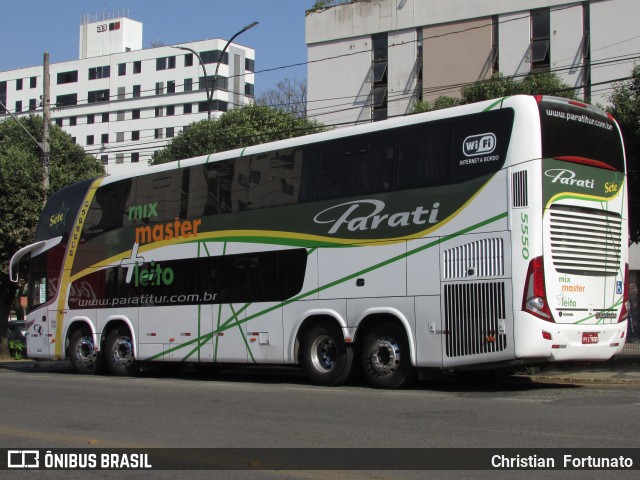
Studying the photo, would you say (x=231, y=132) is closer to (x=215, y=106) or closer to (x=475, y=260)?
(x=475, y=260)

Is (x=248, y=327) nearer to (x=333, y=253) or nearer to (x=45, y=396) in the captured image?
(x=333, y=253)

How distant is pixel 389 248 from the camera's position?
44.8 feet

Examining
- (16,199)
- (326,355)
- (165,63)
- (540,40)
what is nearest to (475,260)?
(326,355)

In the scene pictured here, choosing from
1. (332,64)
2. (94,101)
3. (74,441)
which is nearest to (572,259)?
(74,441)

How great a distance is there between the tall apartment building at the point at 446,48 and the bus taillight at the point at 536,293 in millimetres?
24171

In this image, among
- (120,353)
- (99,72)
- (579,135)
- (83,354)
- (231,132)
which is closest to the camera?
(579,135)

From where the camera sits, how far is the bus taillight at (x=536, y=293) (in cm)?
1191

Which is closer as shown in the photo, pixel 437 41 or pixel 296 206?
pixel 296 206

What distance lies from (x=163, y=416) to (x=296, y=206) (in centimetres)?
548

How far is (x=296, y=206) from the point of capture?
15.0 metres

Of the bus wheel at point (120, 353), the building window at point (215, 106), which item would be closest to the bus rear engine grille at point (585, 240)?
the bus wheel at point (120, 353)

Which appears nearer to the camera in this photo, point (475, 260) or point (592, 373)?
point (475, 260)

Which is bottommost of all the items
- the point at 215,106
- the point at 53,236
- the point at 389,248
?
the point at 389,248

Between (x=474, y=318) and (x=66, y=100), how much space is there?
80.9 m
